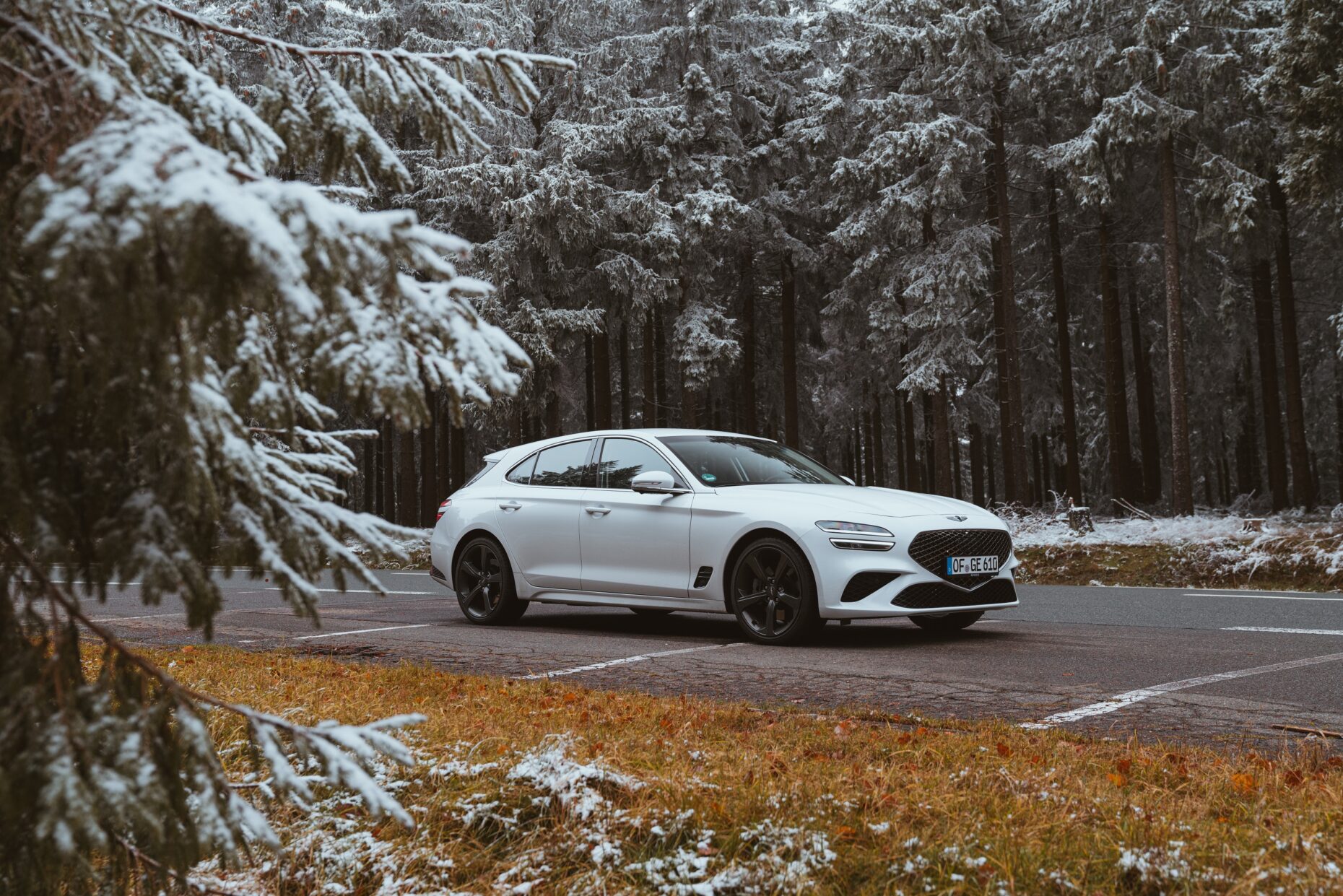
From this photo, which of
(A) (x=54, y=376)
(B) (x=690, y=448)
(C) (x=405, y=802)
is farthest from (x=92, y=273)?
(B) (x=690, y=448)

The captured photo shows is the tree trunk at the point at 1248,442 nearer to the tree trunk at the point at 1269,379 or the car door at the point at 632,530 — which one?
the tree trunk at the point at 1269,379

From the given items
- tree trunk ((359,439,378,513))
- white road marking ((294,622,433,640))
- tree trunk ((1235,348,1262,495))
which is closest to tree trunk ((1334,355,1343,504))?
tree trunk ((1235,348,1262,495))

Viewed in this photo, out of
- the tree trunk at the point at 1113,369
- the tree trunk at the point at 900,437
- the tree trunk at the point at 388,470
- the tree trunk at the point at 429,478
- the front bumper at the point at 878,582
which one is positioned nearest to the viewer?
the front bumper at the point at 878,582

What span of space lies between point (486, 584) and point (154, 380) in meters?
8.10

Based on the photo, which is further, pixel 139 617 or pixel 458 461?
pixel 458 461

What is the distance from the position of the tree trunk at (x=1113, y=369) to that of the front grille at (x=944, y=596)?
1737 cm

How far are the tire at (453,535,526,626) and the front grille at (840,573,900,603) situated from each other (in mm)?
3166

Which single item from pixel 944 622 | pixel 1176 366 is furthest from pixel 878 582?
pixel 1176 366

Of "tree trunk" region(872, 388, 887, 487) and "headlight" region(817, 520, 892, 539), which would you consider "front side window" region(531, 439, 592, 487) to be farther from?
"tree trunk" region(872, 388, 887, 487)

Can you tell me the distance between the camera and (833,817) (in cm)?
329

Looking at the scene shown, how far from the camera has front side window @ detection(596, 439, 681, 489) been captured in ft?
29.7

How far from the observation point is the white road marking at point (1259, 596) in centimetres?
1085

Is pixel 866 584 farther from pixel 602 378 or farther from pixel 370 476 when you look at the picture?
pixel 370 476

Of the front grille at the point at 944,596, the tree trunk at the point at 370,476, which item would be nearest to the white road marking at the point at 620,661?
the front grille at the point at 944,596
